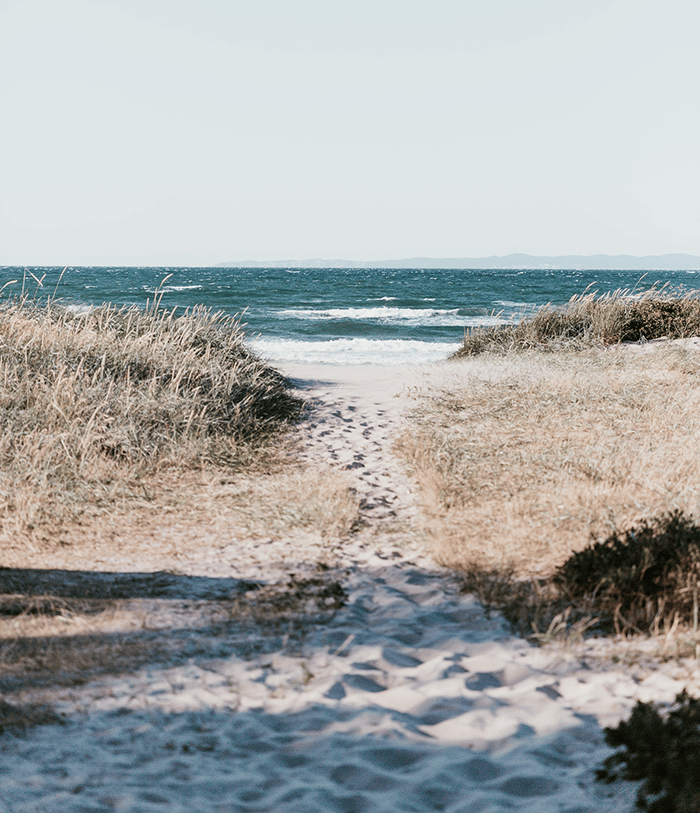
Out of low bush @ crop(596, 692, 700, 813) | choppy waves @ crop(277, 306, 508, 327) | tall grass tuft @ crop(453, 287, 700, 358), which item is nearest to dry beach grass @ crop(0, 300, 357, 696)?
low bush @ crop(596, 692, 700, 813)

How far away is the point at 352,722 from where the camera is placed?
2.85 metres

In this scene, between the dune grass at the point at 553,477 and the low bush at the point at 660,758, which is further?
the dune grass at the point at 553,477

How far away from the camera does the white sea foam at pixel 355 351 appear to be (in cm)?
1795

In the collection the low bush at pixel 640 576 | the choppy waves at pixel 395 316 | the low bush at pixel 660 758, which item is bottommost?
the low bush at pixel 660 758

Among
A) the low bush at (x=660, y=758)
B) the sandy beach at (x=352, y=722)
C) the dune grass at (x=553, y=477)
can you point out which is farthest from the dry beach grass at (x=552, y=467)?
the low bush at (x=660, y=758)

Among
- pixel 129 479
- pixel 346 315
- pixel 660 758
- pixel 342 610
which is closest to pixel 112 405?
pixel 129 479

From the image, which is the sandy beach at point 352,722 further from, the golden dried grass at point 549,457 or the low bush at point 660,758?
the golden dried grass at point 549,457

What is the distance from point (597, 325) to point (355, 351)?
768 centimetres

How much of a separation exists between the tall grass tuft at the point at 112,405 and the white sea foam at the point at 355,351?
745cm

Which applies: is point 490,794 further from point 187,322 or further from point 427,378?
point 427,378

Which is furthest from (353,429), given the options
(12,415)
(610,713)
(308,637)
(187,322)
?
(610,713)

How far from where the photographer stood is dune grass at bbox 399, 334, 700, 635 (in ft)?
13.0

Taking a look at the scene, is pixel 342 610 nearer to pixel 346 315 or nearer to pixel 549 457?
pixel 549 457

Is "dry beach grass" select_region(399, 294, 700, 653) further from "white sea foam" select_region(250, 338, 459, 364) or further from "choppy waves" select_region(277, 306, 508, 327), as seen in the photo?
"choppy waves" select_region(277, 306, 508, 327)
